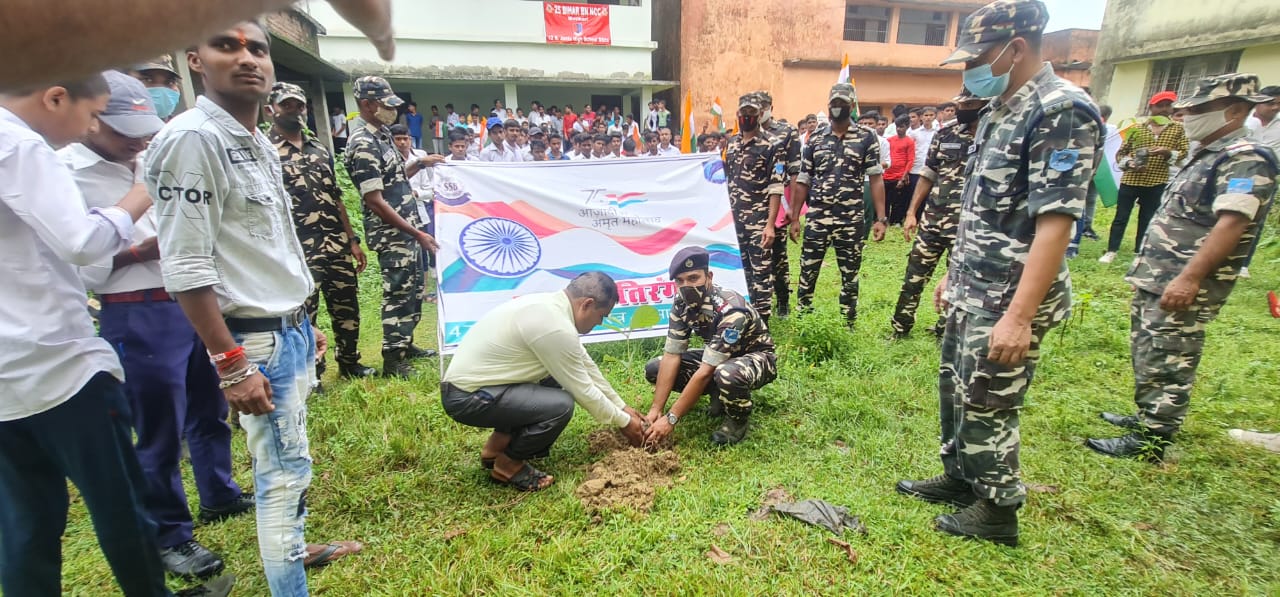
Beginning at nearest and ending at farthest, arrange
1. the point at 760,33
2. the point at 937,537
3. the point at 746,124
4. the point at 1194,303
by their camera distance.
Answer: the point at 937,537 < the point at 1194,303 < the point at 746,124 < the point at 760,33

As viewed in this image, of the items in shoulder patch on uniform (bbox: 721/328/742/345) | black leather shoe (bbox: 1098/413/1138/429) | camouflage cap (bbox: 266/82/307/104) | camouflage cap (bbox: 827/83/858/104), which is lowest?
black leather shoe (bbox: 1098/413/1138/429)

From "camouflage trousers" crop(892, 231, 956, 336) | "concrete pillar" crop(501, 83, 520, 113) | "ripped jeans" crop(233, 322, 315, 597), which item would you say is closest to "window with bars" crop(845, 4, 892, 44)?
"concrete pillar" crop(501, 83, 520, 113)

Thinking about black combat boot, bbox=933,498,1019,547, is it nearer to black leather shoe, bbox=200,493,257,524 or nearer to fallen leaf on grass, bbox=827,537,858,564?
fallen leaf on grass, bbox=827,537,858,564

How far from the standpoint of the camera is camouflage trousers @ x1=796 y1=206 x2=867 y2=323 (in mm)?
5164

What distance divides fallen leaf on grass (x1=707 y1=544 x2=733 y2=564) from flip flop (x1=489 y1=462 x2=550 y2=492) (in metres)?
1.00

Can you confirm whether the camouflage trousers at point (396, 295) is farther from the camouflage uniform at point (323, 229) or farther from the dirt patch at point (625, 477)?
the dirt patch at point (625, 477)

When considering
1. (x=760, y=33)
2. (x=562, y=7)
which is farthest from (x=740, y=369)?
(x=760, y=33)

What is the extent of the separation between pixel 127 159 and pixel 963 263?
3.41 metres

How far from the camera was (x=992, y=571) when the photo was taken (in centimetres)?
226

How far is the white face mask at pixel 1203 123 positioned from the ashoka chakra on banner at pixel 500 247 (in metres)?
4.22

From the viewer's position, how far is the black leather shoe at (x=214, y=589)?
2.24m

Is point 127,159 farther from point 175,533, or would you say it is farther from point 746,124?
point 746,124

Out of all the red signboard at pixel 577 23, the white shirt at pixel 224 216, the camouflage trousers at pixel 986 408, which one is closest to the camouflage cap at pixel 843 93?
the camouflage trousers at pixel 986 408

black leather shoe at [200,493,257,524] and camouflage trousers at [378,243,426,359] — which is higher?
camouflage trousers at [378,243,426,359]
